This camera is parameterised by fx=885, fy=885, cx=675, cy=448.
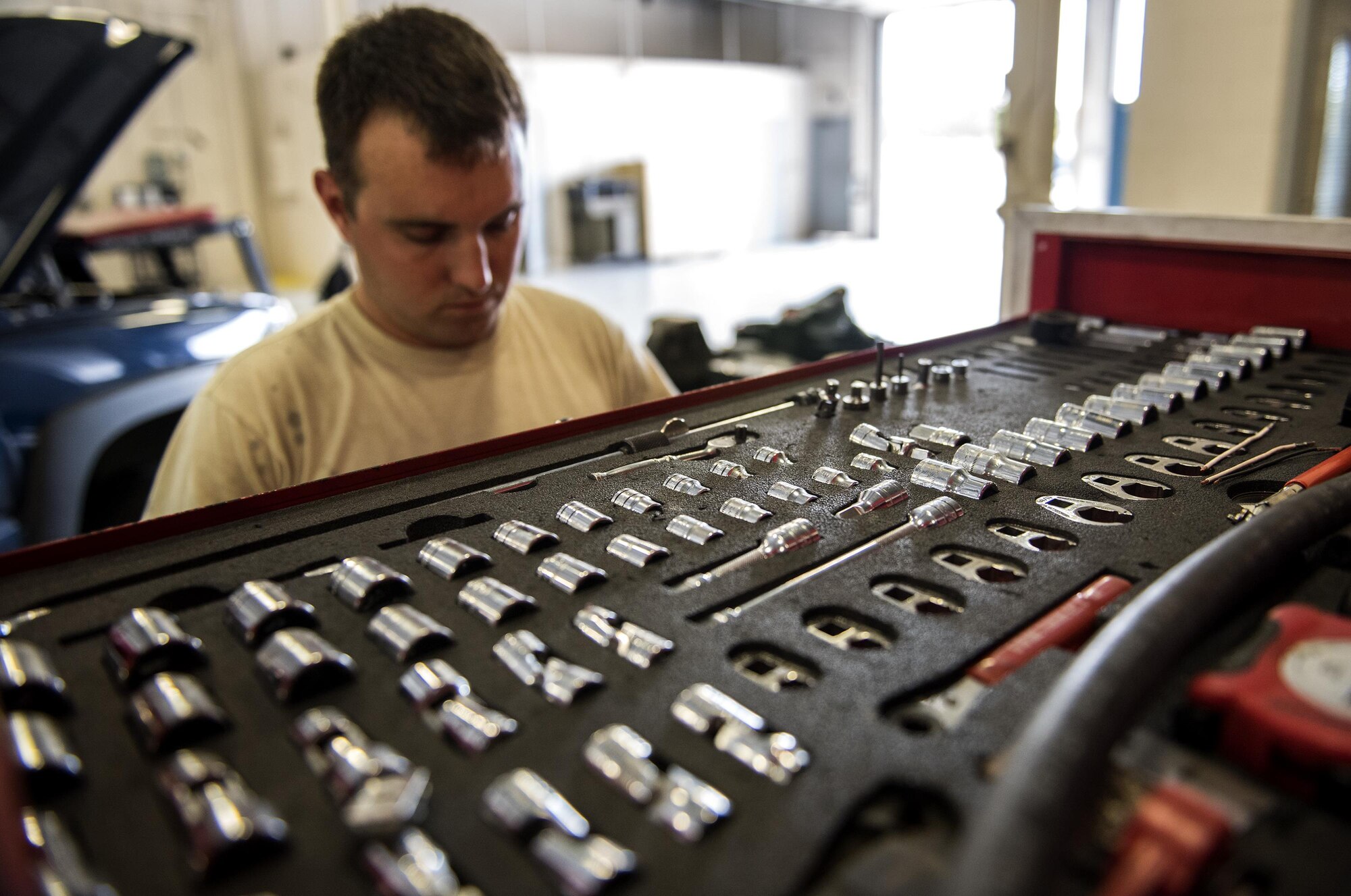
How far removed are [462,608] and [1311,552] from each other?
63 centimetres

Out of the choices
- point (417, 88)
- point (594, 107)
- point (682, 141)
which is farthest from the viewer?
point (682, 141)

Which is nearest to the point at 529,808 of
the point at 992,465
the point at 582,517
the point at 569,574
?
the point at 569,574

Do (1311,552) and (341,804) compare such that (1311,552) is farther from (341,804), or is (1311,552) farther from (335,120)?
(335,120)

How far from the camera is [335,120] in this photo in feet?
3.92

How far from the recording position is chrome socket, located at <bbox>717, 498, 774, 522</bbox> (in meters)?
0.76

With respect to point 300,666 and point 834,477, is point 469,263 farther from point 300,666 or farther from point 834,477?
point 300,666

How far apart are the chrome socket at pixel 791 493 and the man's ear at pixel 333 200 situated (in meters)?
0.77

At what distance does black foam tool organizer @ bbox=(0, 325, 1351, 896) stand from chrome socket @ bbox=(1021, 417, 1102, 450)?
2cm

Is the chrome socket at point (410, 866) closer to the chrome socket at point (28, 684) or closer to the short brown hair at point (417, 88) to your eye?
the chrome socket at point (28, 684)

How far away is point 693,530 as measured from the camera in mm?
726

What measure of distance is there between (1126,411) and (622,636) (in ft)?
2.35

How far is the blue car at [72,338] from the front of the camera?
1853mm

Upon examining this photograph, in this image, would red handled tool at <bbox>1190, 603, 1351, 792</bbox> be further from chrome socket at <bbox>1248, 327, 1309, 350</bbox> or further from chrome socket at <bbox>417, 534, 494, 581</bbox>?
chrome socket at <bbox>1248, 327, 1309, 350</bbox>

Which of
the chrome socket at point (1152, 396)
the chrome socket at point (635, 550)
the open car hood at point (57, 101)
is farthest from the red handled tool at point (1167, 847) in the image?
the open car hood at point (57, 101)
